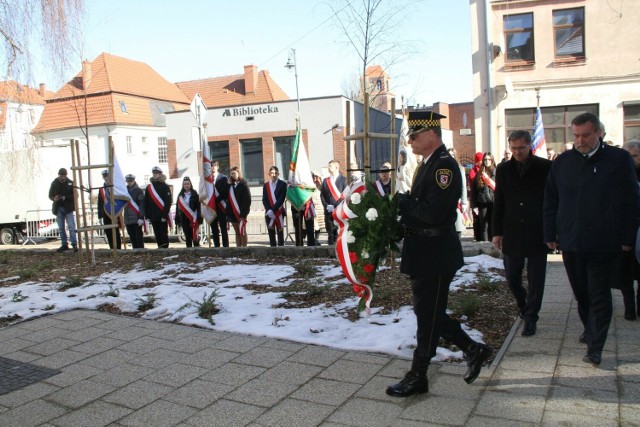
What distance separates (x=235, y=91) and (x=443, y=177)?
45.4 meters

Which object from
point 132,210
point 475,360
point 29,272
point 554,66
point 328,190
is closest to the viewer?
point 475,360

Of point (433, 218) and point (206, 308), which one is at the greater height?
point (433, 218)

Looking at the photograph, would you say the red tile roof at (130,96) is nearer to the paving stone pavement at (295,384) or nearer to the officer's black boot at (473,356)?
the paving stone pavement at (295,384)

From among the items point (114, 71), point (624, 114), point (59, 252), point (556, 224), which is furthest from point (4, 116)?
point (114, 71)

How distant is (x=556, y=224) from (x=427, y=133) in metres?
1.71

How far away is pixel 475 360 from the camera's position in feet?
13.4

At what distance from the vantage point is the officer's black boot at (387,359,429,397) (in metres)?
3.98

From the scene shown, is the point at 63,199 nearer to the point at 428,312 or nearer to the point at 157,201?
the point at 157,201

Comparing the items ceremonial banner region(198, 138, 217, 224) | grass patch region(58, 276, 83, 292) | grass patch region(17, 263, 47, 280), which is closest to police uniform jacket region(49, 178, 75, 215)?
grass patch region(17, 263, 47, 280)

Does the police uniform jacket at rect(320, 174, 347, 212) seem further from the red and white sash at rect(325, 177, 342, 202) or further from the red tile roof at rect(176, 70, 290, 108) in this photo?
the red tile roof at rect(176, 70, 290, 108)

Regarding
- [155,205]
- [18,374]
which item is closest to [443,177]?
[18,374]

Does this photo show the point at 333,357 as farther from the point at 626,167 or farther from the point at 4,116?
the point at 4,116

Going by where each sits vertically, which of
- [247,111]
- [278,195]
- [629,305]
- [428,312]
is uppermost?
[247,111]

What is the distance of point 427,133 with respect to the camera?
409 cm
